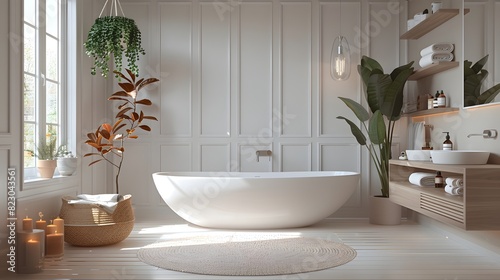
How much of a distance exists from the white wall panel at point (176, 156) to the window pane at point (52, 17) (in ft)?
5.54

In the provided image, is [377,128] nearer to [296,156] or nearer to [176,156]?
[296,156]

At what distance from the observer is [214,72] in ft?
18.6

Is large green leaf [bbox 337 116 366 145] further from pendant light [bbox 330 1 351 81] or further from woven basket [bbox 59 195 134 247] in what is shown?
woven basket [bbox 59 195 134 247]

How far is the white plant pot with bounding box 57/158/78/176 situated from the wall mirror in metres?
3.31

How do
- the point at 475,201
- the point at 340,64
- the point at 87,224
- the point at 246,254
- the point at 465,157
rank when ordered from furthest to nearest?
the point at 340,64 → the point at 87,224 → the point at 246,254 → the point at 465,157 → the point at 475,201

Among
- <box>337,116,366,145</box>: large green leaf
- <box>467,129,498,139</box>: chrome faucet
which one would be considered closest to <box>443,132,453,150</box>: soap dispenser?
<box>467,129,498,139</box>: chrome faucet

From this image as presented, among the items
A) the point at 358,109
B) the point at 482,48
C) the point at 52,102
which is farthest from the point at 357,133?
the point at 52,102

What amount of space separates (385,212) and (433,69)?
4.85ft

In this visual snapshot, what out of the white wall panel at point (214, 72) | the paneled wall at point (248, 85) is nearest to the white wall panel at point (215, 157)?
the paneled wall at point (248, 85)

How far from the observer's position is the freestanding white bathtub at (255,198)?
4598 millimetres

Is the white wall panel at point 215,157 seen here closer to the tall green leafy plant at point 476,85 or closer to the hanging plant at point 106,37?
the hanging plant at point 106,37

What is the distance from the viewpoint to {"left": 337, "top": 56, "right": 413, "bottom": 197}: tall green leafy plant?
4.99 metres

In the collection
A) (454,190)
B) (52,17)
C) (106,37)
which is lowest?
(454,190)

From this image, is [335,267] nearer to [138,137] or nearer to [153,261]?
[153,261]
